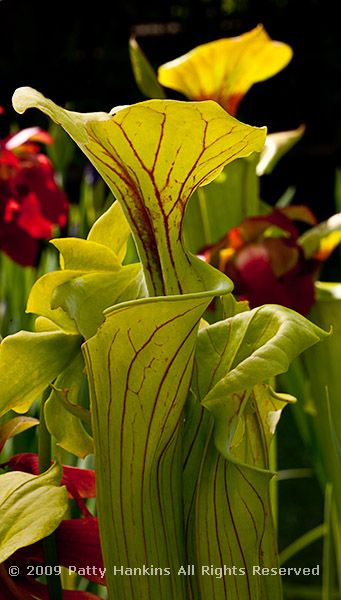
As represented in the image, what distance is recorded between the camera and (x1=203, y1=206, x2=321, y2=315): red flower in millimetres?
773

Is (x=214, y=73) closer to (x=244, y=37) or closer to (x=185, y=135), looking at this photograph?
(x=244, y=37)

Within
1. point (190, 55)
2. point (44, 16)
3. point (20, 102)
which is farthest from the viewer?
point (44, 16)

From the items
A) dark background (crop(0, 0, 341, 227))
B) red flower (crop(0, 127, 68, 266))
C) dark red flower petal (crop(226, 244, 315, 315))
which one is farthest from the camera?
dark background (crop(0, 0, 341, 227))

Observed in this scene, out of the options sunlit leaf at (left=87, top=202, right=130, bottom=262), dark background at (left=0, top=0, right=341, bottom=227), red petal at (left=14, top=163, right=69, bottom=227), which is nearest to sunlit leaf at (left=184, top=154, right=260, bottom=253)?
red petal at (left=14, top=163, right=69, bottom=227)

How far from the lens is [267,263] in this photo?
785 millimetres

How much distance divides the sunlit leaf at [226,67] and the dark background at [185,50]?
2517 mm

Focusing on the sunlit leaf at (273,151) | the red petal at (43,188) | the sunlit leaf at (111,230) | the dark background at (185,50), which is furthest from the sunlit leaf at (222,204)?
the dark background at (185,50)

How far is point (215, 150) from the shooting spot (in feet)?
1.05

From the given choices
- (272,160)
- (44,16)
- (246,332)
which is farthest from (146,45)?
(246,332)

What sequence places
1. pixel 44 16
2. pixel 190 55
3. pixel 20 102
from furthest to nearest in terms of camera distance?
pixel 44 16
pixel 190 55
pixel 20 102

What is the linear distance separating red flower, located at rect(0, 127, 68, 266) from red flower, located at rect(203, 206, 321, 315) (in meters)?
0.19

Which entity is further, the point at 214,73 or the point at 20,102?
the point at 214,73

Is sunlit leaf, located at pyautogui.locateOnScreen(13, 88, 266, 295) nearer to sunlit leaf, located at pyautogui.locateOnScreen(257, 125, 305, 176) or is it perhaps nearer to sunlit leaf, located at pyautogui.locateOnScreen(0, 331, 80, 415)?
sunlit leaf, located at pyautogui.locateOnScreen(0, 331, 80, 415)

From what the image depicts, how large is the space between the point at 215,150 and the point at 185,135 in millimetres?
13
